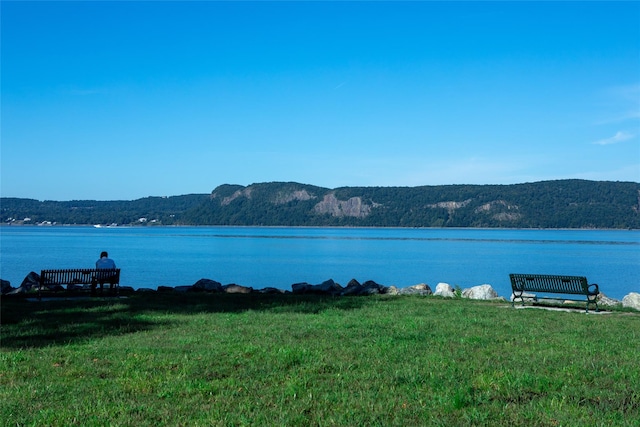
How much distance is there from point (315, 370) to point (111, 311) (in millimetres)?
7745

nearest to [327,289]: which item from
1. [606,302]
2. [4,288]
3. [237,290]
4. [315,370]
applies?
[237,290]

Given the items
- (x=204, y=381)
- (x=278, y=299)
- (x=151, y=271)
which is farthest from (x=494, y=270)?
(x=204, y=381)

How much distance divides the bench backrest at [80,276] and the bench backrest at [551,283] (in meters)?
11.5

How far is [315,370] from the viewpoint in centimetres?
798

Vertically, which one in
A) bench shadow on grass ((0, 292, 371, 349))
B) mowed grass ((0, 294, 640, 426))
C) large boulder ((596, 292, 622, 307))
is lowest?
large boulder ((596, 292, 622, 307))

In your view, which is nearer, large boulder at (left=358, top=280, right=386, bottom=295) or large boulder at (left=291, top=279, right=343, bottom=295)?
large boulder at (left=358, top=280, right=386, bottom=295)

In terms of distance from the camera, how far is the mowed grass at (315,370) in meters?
6.24

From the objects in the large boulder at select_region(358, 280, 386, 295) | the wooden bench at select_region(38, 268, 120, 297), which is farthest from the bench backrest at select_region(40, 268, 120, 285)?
the large boulder at select_region(358, 280, 386, 295)

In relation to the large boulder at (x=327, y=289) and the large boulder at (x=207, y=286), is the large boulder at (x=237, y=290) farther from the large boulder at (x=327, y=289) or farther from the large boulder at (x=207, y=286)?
the large boulder at (x=327, y=289)

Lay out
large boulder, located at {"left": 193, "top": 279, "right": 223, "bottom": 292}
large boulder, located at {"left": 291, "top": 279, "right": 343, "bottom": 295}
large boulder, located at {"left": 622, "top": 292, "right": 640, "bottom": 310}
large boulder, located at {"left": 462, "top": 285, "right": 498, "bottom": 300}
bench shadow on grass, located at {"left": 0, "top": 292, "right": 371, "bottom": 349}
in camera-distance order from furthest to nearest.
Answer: large boulder, located at {"left": 193, "top": 279, "right": 223, "bottom": 292} < large boulder, located at {"left": 291, "top": 279, "right": 343, "bottom": 295} < large boulder, located at {"left": 462, "top": 285, "right": 498, "bottom": 300} < large boulder, located at {"left": 622, "top": 292, "right": 640, "bottom": 310} < bench shadow on grass, located at {"left": 0, "top": 292, "right": 371, "bottom": 349}

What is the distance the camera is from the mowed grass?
6.24 metres

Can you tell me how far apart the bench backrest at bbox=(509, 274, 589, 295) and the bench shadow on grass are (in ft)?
14.5

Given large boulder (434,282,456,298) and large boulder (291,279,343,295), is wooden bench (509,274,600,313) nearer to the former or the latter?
large boulder (434,282,456,298)

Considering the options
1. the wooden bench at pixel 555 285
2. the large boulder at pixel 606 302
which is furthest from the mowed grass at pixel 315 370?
the large boulder at pixel 606 302
